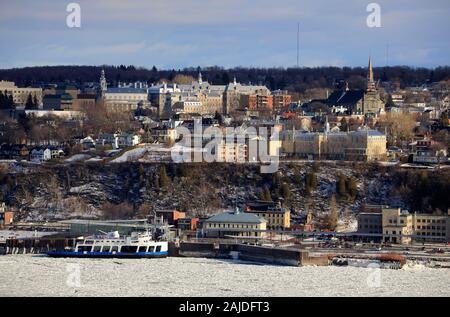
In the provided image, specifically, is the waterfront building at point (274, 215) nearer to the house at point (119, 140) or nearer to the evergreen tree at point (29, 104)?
the house at point (119, 140)

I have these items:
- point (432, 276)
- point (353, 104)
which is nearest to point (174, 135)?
point (353, 104)

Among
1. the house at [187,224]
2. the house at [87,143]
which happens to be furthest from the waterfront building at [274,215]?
the house at [87,143]

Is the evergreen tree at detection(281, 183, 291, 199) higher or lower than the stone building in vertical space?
lower

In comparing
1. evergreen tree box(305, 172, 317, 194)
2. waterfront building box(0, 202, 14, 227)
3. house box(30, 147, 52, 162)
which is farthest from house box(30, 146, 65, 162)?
evergreen tree box(305, 172, 317, 194)

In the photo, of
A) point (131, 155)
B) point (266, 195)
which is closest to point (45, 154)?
point (131, 155)

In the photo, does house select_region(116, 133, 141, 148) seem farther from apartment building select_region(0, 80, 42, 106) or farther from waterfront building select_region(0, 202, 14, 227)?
apartment building select_region(0, 80, 42, 106)

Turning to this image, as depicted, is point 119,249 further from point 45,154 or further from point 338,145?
point 338,145
